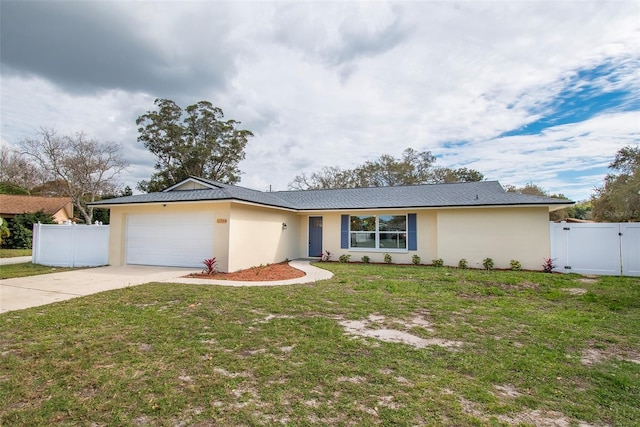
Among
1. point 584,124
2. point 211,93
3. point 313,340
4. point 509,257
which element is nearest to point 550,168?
point 584,124

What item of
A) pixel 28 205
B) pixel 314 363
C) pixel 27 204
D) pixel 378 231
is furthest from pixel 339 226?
pixel 27 204

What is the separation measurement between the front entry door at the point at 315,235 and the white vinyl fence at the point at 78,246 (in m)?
8.89

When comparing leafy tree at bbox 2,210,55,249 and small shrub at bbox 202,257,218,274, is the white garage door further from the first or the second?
leafy tree at bbox 2,210,55,249

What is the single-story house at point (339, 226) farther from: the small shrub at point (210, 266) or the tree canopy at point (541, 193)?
the tree canopy at point (541, 193)

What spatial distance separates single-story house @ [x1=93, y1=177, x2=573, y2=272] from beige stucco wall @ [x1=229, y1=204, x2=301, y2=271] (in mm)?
37

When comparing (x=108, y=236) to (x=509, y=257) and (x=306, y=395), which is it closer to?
(x=306, y=395)

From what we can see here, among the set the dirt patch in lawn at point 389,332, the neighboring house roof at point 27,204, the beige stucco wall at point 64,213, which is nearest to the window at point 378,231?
the dirt patch in lawn at point 389,332

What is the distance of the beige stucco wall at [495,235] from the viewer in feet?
39.3

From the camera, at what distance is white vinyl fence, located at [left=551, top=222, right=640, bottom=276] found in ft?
34.9

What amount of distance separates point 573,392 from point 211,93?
14.4m

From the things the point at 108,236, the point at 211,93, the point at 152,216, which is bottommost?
the point at 108,236

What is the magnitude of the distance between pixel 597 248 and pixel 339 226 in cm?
979

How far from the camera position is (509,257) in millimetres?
12359

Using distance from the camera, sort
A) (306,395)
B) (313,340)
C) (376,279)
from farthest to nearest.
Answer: (376,279)
(313,340)
(306,395)
